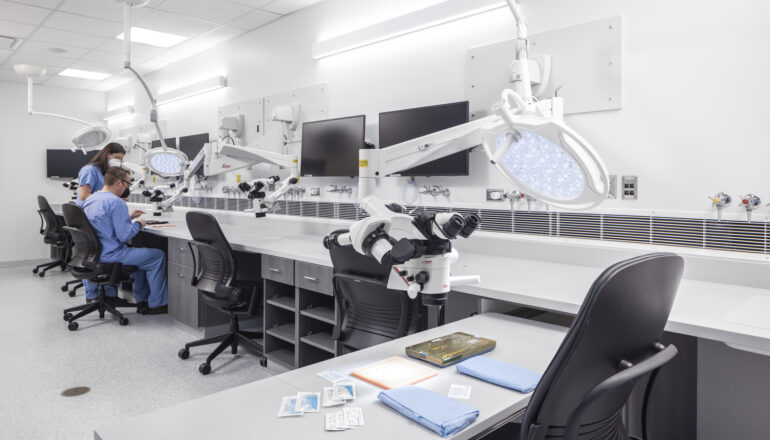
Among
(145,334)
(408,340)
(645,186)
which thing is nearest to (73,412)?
(145,334)

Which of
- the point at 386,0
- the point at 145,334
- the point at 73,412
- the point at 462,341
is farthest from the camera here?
the point at 145,334

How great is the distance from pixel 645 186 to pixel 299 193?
2.94 m

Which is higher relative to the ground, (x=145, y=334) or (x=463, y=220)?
(x=463, y=220)

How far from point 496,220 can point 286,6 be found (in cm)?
281

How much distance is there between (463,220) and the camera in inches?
44.4

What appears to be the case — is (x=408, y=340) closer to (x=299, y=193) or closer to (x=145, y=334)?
(x=299, y=193)

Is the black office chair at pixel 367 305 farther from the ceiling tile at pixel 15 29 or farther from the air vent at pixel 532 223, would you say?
the ceiling tile at pixel 15 29

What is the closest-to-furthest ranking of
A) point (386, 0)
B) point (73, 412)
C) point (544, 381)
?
1. point (544, 381)
2. point (73, 412)
3. point (386, 0)

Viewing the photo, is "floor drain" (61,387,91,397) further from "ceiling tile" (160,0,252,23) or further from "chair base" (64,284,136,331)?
"ceiling tile" (160,0,252,23)

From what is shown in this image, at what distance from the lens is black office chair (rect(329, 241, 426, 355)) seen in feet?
6.98

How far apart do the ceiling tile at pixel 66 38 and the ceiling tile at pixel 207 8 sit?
1578 millimetres

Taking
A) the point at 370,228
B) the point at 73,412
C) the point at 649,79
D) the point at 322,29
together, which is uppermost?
the point at 322,29

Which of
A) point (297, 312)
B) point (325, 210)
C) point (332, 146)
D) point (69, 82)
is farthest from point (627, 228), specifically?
point (69, 82)

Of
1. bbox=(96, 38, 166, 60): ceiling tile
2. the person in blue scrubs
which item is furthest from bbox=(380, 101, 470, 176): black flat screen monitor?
bbox=(96, 38, 166, 60): ceiling tile
